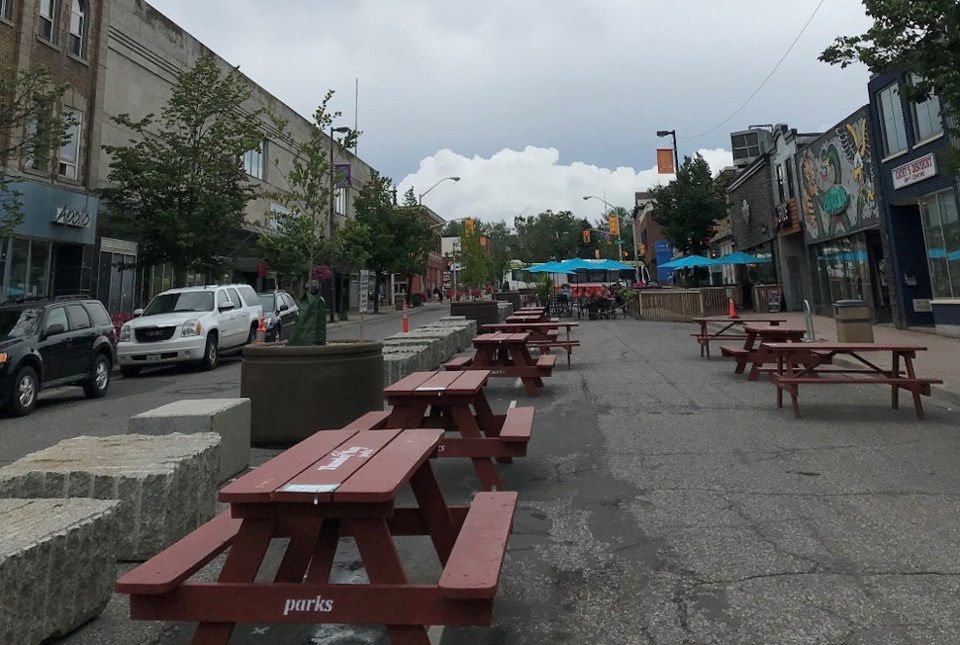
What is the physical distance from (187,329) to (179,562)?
12.6 m

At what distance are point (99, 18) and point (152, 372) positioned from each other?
14162 mm

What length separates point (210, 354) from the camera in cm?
1414

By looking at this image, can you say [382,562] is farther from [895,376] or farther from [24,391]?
[24,391]

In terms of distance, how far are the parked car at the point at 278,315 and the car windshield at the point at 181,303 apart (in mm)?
2248

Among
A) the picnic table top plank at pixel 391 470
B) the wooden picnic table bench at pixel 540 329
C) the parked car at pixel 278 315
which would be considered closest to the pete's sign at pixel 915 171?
the wooden picnic table bench at pixel 540 329

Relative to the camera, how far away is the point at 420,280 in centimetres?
7106

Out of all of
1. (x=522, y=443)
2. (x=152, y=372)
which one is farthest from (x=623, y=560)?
(x=152, y=372)

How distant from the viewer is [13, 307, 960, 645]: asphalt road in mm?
2812

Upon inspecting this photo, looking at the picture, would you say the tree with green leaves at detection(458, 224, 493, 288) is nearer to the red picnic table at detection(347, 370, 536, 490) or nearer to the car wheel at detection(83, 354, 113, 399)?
the car wheel at detection(83, 354, 113, 399)

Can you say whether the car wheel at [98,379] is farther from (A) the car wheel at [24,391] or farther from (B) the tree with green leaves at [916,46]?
(B) the tree with green leaves at [916,46]

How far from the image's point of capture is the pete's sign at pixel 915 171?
15367mm

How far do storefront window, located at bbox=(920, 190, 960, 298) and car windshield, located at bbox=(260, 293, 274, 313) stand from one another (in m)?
19.3

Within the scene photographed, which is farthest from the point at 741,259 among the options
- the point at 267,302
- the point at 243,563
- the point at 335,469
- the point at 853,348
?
the point at 243,563

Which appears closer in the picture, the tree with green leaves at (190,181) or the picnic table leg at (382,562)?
the picnic table leg at (382,562)
